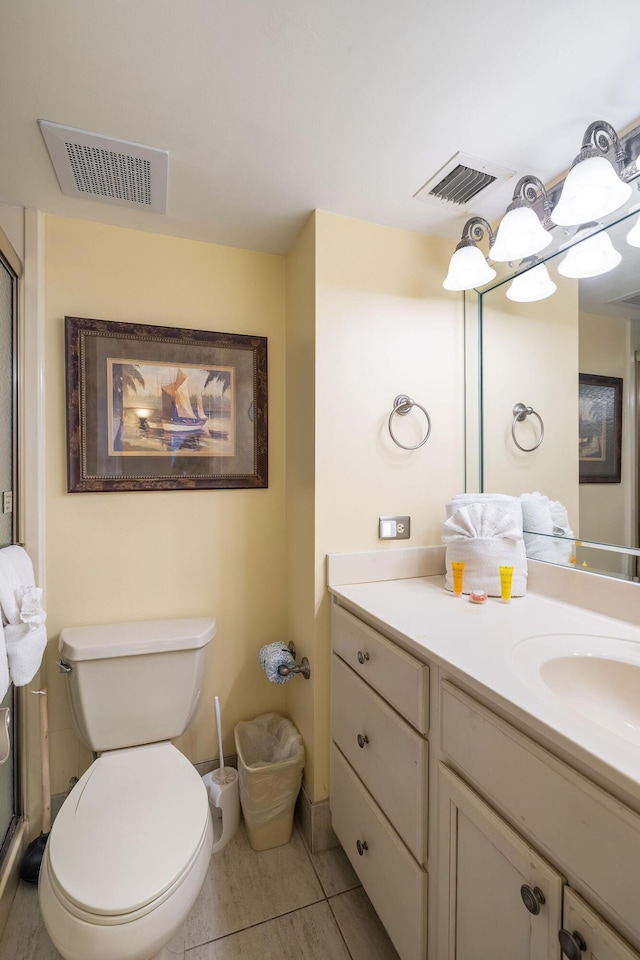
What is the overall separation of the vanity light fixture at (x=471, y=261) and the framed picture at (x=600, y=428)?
0.46 meters

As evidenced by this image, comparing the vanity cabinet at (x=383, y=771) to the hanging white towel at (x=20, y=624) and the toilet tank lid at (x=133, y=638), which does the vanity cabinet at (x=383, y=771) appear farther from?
the hanging white towel at (x=20, y=624)

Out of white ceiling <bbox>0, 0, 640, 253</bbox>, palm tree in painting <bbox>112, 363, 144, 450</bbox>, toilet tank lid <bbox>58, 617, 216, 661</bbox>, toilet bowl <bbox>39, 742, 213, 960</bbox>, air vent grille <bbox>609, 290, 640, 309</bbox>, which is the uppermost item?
white ceiling <bbox>0, 0, 640, 253</bbox>

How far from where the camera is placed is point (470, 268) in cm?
141

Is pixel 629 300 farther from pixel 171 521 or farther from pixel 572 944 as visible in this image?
pixel 171 521

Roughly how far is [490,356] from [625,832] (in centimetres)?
143

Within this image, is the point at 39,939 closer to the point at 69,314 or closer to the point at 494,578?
the point at 494,578

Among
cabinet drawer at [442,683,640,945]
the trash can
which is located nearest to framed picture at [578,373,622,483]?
cabinet drawer at [442,683,640,945]

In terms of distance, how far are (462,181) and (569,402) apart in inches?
30.5

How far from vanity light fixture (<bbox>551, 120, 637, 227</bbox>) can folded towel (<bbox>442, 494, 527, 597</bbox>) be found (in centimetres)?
84

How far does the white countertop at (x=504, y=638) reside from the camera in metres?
0.60

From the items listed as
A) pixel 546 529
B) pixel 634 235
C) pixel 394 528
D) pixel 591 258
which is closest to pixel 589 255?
pixel 591 258

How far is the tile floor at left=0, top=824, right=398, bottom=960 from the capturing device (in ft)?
3.85

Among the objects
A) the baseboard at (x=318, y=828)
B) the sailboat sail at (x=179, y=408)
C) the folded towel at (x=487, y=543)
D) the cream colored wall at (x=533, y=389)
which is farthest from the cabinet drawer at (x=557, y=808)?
the sailboat sail at (x=179, y=408)

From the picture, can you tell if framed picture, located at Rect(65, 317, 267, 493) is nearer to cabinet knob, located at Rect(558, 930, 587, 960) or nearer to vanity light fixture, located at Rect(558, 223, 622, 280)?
vanity light fixture, located at Rect(558, 223, 622, 280)
